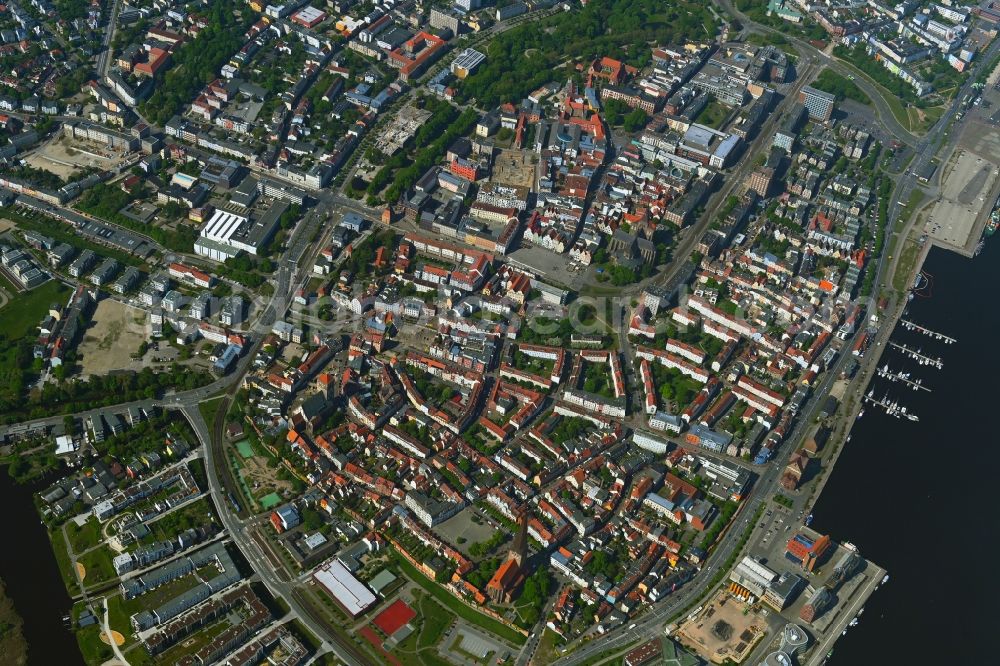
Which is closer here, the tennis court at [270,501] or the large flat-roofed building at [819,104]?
the tennis court at [270,501]

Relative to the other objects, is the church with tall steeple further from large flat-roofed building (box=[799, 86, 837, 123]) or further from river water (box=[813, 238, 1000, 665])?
large flat-roofed building (box=[799, 86, 837, 123])

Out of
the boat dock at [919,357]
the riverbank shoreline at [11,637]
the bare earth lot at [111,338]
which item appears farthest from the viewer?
the boat dock at [919,357]

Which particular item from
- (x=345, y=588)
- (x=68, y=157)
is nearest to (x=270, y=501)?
(x=345, y=588)

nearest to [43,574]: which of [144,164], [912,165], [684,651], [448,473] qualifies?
[448,473]

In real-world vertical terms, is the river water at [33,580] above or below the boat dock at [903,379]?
below

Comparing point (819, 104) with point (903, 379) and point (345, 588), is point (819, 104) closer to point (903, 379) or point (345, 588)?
point (903, 379)

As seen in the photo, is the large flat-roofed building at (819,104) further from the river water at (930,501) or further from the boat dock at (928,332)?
the boat dock at (928,332)

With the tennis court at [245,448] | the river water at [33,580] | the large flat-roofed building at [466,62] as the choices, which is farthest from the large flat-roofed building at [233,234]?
the large flat-roofed building at [466,62]
